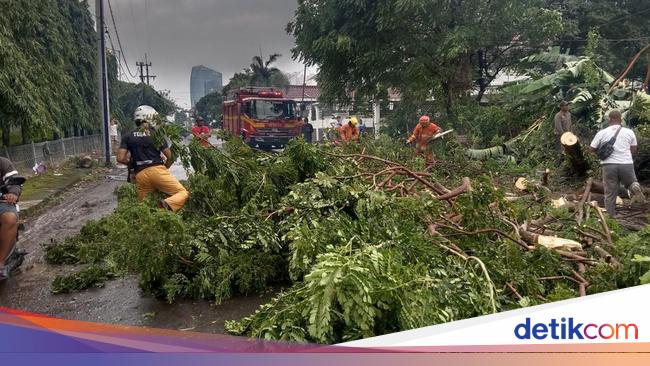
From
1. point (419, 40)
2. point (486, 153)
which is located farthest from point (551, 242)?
point (419, 40)

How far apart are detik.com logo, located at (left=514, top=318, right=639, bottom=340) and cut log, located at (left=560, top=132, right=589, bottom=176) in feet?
27.1

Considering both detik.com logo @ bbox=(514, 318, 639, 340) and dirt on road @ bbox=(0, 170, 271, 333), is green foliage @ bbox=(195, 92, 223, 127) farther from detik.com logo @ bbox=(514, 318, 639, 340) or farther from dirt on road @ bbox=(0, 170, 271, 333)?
detik.com logo @ bbox=(514, 318, 639, 340)

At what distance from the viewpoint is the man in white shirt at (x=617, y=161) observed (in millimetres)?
6828

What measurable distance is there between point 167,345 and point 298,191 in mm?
2848

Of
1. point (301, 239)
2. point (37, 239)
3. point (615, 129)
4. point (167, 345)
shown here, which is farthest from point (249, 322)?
point (615, 129)

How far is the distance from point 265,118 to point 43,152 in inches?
401

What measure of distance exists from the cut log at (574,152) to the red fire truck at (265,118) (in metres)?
15.1

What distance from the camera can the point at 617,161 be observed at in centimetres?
689

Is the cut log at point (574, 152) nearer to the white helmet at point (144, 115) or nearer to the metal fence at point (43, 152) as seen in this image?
the white helmet at point (144, 115)

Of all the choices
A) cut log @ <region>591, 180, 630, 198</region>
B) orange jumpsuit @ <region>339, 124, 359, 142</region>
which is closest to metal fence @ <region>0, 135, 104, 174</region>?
orange jumpsuit @ <region>339, 124, 359, 142</region>

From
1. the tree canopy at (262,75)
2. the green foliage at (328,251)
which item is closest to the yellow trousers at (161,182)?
the green foliage at (328,251)

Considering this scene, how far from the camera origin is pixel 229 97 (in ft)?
91.8

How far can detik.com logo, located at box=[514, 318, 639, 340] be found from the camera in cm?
206

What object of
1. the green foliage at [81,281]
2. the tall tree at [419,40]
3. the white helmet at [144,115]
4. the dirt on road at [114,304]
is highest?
the tall tree at [419,40]
